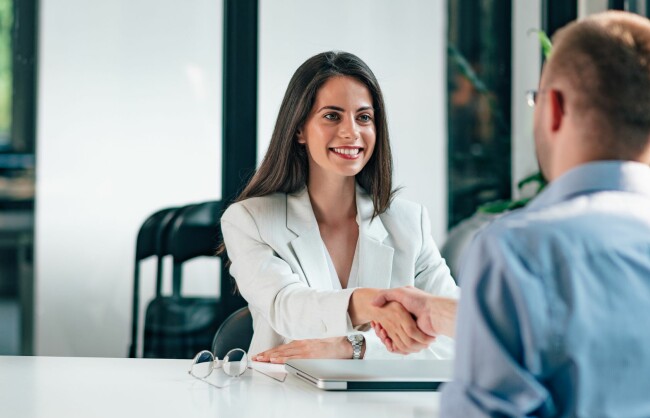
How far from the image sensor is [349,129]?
2.83 meters

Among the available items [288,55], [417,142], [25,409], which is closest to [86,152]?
[288,55]

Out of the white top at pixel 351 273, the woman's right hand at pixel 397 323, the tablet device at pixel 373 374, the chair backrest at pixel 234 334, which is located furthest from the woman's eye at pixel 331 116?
the tablet device at pixel 373 374

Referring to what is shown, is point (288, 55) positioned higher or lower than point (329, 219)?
higher

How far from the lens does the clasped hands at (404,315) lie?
1.98 meters

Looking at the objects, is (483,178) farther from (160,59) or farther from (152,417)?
(152,417)

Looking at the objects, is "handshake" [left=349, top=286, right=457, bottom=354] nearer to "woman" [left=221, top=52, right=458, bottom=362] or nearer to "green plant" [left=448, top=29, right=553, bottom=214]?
"woman" [left=221, top=52, right=458, bottom=362]

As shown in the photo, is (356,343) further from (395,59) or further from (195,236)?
(395,59)

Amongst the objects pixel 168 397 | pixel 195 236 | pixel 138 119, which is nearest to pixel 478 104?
pixel 195 236

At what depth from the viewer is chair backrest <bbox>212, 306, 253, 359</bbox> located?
250cm

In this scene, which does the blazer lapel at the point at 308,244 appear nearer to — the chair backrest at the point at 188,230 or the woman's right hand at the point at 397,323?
the woman's right hand at the point at 397,323

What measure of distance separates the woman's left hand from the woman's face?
60 cm

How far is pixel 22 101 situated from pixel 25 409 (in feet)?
9.21

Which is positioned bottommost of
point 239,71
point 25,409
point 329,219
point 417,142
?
point 25,409

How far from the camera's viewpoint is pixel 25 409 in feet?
5.14
